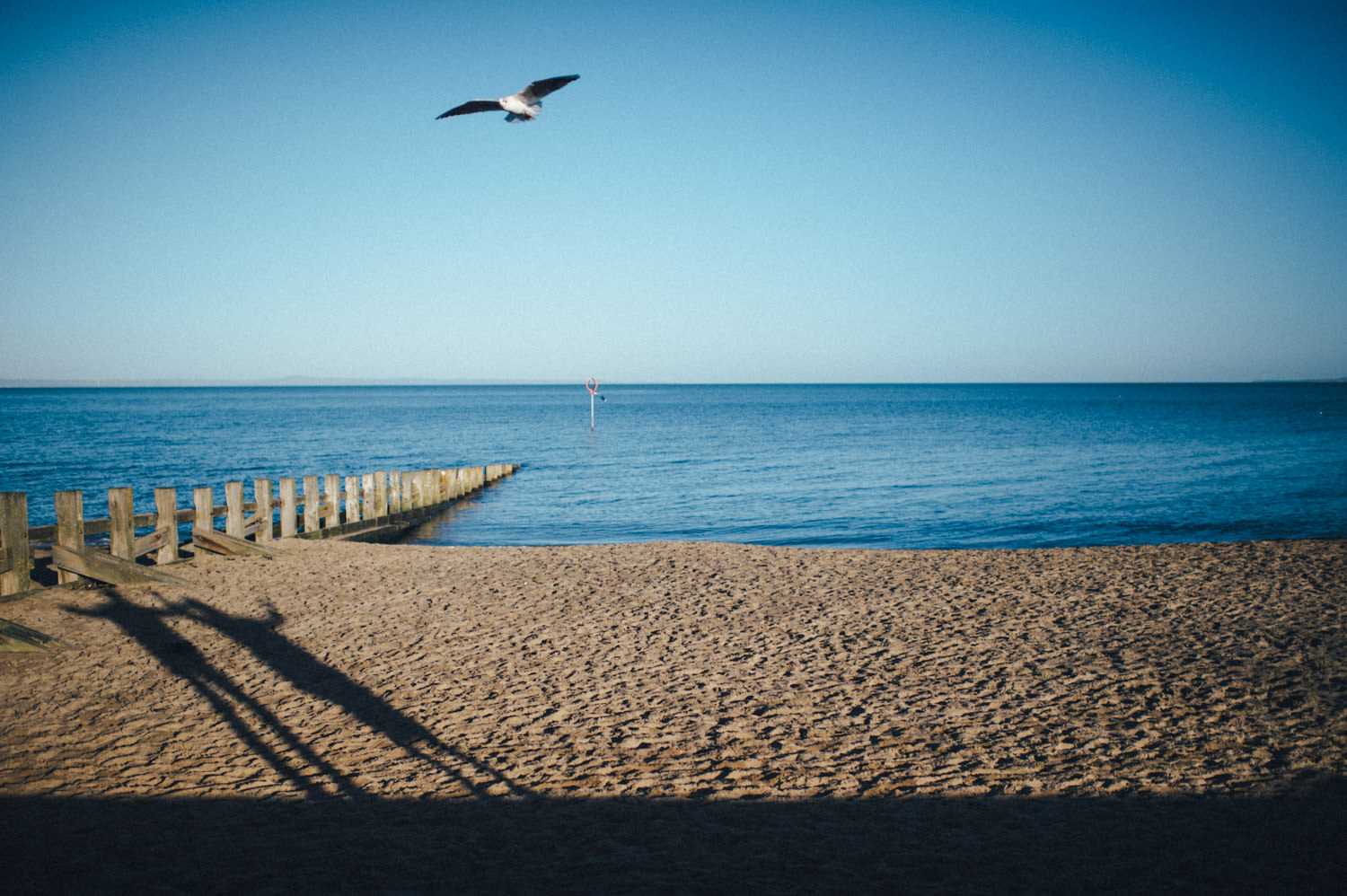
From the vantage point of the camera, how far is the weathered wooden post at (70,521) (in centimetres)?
902

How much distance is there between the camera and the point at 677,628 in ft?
28.2

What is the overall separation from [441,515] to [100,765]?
1604 cm

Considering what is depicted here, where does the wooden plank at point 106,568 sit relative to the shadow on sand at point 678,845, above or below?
above

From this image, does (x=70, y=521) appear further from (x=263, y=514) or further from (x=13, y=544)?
(x=263, y=514)

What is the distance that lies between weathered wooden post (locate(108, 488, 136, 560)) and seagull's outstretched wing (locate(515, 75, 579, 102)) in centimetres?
701

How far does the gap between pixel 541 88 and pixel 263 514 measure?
866 centimetres

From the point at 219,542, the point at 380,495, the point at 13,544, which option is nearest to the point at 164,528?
the point at 219,542

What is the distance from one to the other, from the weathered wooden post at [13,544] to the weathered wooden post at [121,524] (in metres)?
1.10

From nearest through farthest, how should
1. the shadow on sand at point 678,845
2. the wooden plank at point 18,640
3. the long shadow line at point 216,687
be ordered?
the shadow on sand at point 678,845, the long shadow line at point 216,687, the wooden plank at point 18,640

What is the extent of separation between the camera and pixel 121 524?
393 inches

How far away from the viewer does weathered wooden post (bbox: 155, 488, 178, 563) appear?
1080cm

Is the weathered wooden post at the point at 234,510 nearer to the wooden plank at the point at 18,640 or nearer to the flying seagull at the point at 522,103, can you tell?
the wooden plank at the point at 18,640

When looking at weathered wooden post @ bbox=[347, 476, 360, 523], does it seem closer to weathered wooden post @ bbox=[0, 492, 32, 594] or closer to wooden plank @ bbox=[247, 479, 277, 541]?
wooden plank @ bbox=[247, 479, 277, 541]

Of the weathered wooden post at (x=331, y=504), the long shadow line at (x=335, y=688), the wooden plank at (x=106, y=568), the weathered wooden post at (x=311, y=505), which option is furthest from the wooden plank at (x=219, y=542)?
the weathered wooden post at (x=331, y=504)
